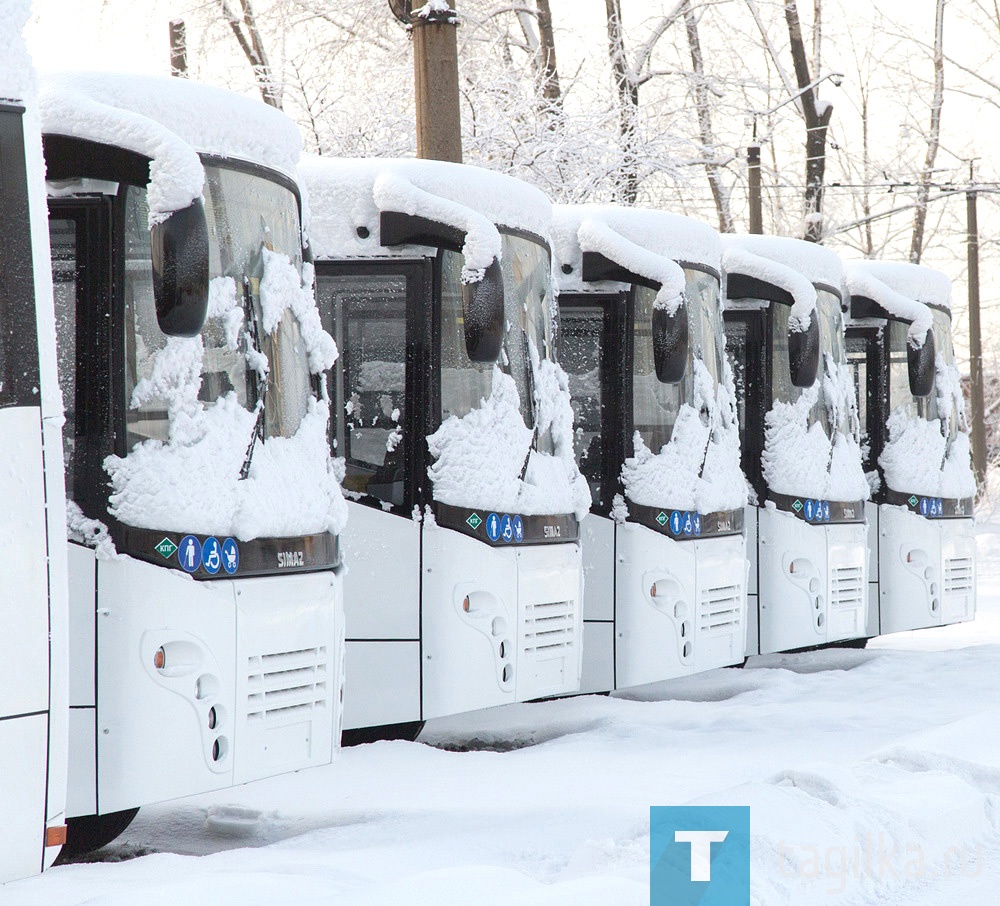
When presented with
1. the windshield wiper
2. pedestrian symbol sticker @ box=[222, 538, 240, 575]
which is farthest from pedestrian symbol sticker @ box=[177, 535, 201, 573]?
the windshield wiper

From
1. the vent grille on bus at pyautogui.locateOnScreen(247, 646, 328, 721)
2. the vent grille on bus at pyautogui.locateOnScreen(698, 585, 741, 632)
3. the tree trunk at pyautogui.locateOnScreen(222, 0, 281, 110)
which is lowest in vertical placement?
the vent grille on bus at pyautogui.locateOnScreen(698, 585, 741, 632)

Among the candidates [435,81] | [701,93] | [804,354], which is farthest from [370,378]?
[701,93]

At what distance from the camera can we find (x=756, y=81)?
88.4 feet

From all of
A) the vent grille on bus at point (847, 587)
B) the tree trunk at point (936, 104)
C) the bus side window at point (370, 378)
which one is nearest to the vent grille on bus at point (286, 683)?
the bus side window at point (370, 378)

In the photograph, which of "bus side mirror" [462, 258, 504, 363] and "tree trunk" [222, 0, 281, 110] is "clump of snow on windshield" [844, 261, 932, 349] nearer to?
"bus side mirror" [462, 258, 504, 363]

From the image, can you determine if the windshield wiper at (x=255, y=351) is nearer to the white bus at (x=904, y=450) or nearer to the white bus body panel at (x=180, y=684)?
the white bus body panel at (x=180, y=684)

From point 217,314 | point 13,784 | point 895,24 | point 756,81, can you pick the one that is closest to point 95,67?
point 217,314

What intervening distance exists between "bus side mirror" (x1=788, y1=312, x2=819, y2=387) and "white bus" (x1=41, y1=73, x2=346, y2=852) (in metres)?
4.95

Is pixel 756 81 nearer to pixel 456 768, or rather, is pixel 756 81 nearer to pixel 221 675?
pixel 456 768

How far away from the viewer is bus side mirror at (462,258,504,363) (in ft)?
22.9

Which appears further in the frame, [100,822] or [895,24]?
[895,24]

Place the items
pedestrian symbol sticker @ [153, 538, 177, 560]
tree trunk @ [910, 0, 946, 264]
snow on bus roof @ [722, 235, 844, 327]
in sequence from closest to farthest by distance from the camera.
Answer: pedestrian symbol sticker @ [153, 538, 177, 560], snow on bus roof @ [722, 235, 844, 327], tree trunk @ [910, 0, 946, 264]

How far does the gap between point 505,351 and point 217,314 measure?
2.36 m

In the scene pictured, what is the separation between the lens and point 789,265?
463 inches
